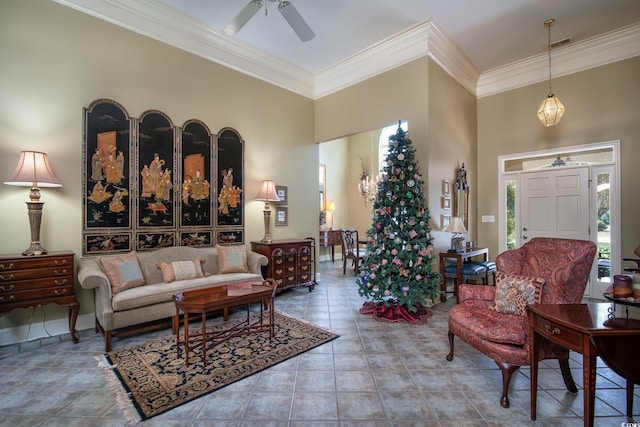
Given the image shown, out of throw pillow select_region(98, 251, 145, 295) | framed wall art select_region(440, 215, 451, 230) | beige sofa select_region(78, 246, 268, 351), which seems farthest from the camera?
framed wall art select_region(440, 215, 451, 230)

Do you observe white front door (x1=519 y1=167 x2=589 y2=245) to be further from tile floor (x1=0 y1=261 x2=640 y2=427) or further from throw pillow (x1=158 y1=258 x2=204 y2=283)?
throw pillow (x1=158 y1=258 x2=204 y2=283)

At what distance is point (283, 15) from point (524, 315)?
3800 millimetres

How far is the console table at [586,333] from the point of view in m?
1.61

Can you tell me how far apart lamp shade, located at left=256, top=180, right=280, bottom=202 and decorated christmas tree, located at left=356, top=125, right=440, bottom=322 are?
1.86 meters

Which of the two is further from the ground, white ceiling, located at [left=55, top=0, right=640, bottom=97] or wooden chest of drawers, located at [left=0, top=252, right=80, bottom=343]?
white ceiling, located at [left=55, top=0, right=640, bottom=97]

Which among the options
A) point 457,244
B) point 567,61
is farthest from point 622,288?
point 567,61

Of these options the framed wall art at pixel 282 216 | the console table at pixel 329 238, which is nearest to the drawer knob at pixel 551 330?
the framed wall art at pixel 282 216

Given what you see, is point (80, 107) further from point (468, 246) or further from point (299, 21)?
point (468, 246)

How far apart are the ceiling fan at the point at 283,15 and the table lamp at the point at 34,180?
2.50m

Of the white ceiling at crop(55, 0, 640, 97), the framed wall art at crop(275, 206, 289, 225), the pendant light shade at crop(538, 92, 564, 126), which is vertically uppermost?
the white ceiling at crop(55, 0, 640, 97)

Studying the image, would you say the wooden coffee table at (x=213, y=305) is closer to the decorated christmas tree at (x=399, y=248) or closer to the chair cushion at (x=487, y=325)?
the decorated christmas tree at (x=399, y=248)

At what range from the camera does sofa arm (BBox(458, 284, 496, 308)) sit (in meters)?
2.80

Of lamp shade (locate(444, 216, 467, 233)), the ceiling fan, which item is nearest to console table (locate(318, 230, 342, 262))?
lamp shade (locate(444, 216, 467, 233))

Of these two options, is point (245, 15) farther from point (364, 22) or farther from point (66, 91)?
point (66, 91)
